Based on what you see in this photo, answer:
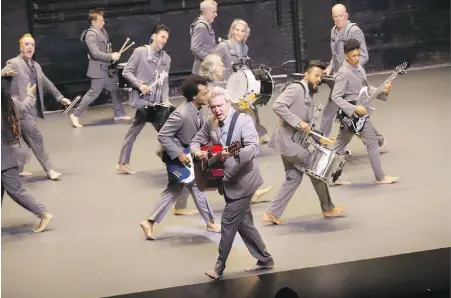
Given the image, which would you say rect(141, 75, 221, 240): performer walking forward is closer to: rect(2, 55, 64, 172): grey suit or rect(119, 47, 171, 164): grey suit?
rect(119, 47, 171, 164): grey suit

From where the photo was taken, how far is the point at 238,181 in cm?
670

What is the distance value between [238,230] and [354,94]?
8.11ft

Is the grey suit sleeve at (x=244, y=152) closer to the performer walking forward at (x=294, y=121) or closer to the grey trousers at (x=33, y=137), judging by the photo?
the performer walking forward at (x=294, y=121)

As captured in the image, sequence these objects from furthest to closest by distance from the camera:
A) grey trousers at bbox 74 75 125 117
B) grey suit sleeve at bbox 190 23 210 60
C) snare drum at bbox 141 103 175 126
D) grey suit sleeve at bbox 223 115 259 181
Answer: grey trousers at bbox 74 75 125 117 → grey suit sleeve at bbox 190 23 210 60 → snare drum at bbox 141 103 175 126 → grey suit sleeve at bbox 223 115 259 181

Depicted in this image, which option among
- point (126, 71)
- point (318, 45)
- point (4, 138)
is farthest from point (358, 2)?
point (4, 138)

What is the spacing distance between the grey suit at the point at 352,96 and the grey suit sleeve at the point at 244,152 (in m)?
2.18

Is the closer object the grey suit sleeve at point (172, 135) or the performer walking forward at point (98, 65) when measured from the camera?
the grey suit sleeve at point (172, 135)

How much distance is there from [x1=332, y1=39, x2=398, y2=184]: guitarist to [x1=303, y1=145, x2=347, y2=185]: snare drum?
93 cm

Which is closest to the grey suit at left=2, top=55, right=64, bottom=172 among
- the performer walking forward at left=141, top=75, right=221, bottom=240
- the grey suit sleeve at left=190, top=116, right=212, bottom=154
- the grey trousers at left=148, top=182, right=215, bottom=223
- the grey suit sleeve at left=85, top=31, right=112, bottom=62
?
the grey trousers at left=148, top=182, right=215, bottom=223

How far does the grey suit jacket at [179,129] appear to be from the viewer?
24.5ft

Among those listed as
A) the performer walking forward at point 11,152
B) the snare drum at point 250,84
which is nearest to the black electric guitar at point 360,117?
the snare drum at point 250,84

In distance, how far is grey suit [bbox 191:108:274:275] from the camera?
6602 mm

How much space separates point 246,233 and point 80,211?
2.48 m

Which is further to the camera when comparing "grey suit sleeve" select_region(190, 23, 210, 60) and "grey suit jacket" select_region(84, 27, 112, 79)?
"grey suit jacket" select_region(84, 27, 112, 79)
